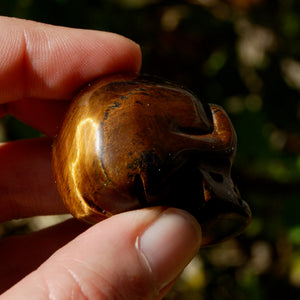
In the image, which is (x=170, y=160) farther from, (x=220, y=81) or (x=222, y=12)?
(x=222, y=12)

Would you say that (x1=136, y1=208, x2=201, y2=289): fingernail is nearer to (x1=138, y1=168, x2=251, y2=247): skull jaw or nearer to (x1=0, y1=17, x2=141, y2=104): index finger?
Result: (x1=138, y1=168, x2=251, y2=247): skull jaw

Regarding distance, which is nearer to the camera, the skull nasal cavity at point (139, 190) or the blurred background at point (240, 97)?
the skull nasal cavity at point (139, 190)

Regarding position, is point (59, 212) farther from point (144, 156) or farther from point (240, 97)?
point (240, 97)

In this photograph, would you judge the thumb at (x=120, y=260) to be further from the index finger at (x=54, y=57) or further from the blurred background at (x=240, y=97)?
Result: the blurred background at (x=240, y=97)

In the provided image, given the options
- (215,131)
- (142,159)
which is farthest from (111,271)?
(215,131)

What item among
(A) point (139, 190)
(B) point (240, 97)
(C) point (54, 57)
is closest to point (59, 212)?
(C) point (54, 57)

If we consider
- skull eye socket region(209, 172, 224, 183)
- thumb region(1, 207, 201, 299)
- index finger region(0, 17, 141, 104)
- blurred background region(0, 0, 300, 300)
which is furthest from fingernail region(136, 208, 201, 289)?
blurred background region(0, 0, 300, 300)

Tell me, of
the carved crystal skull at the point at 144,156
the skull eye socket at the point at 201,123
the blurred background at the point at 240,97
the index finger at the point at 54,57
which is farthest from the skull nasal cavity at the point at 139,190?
the blurred background at the point at 240,97
